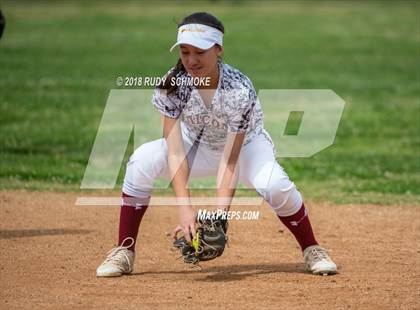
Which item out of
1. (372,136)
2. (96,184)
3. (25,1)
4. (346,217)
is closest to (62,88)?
(372,136)

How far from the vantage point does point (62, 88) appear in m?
21.0

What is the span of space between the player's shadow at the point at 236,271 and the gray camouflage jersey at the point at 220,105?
994mm

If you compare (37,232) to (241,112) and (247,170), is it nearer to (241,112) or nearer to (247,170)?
(247,170)

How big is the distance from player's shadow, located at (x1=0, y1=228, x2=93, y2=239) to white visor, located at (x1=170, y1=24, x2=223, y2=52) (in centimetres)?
288

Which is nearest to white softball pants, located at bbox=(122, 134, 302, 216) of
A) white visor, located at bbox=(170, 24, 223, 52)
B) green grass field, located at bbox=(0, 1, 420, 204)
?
white visor, located at bbox=(170, 24, 223, 52)

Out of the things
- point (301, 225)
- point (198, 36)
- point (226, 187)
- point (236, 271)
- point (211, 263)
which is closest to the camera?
point (198, 36)

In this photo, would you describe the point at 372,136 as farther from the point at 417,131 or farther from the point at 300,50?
the point at 300,50

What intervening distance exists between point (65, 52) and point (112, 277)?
23.4 m

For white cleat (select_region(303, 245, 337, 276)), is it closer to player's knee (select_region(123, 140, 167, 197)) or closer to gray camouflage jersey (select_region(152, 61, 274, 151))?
gray camouflage jersey (select_region(152, 61, 274, 151))

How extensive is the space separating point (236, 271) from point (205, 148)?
99 cm

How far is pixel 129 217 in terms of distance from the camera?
274 inches

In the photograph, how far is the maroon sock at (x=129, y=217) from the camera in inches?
273

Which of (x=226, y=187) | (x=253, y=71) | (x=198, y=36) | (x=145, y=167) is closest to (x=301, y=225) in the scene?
(x=226, y=187)

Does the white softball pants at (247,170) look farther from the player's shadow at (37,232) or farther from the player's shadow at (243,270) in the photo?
the player's shadow at (37,232)
